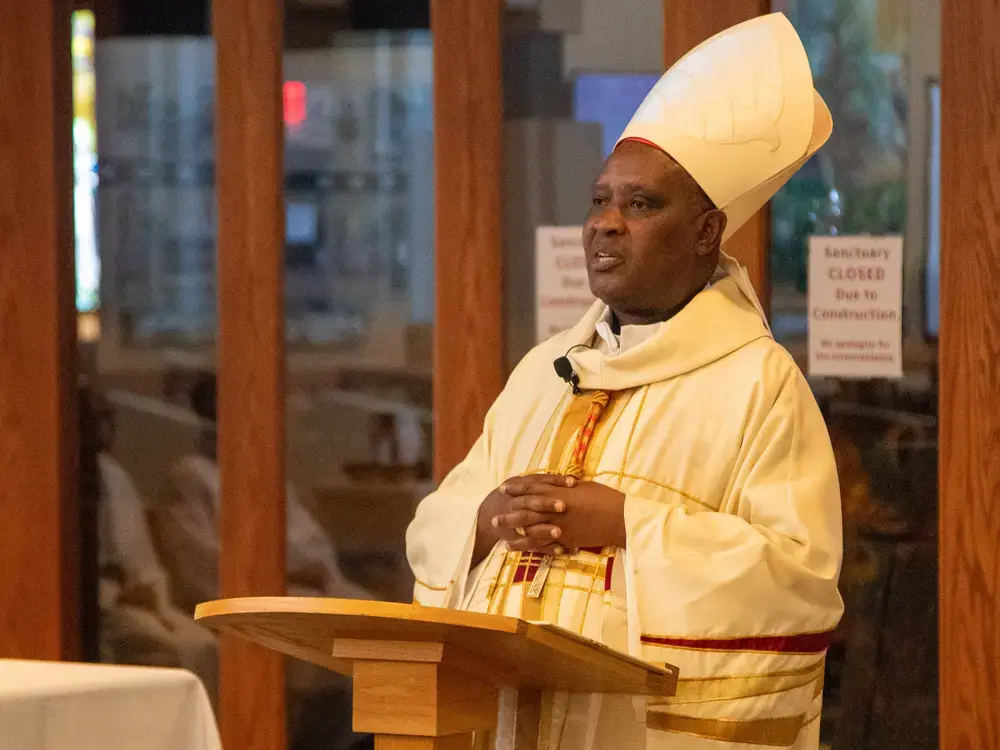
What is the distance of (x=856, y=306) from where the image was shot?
327 centimetres

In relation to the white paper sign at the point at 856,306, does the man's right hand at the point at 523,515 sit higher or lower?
lower

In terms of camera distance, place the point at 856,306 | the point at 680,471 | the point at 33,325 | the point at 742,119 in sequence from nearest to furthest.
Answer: the point at 680,471 → the point at 742,119 → the point at 856,306 → the point at 33,325

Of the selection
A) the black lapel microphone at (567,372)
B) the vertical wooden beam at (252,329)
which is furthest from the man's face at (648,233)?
the vertical wooden beam at (252,329)

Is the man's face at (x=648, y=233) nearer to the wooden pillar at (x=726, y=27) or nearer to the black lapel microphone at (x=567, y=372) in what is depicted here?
the black lapel microphone at (x=567, y=372)

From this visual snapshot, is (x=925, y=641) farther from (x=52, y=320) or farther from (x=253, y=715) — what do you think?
(x=52, y=320)

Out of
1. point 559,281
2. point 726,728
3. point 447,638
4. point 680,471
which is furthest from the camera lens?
point 559,281

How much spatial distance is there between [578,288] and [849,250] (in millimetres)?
630

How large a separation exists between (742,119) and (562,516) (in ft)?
2.50

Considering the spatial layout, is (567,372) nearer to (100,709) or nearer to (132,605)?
(100,709)

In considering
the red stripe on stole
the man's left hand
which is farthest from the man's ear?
the red stripe on stole

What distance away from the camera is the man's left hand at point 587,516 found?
2348mm

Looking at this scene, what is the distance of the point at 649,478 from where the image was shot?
246 centimetres

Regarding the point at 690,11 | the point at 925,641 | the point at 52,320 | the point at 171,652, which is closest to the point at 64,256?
the point at 52,320

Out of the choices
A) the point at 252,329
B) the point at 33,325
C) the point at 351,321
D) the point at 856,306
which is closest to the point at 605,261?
the point at 856,306
